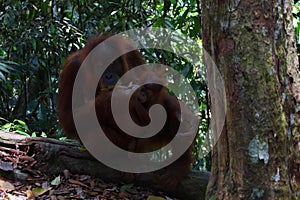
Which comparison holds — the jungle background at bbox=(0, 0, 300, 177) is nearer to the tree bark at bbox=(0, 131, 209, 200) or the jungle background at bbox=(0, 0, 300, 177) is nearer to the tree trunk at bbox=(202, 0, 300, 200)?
the tree bark at bbox=(0, 131, 209, 200)

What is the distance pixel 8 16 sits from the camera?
433cm

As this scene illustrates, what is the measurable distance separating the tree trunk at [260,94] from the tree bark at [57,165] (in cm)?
112

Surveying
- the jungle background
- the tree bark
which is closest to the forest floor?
the tree bark

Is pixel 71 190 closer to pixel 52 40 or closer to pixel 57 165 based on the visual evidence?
pixel 57 165

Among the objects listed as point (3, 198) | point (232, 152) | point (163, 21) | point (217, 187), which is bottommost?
point (3, 198)

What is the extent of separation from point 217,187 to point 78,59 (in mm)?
1555

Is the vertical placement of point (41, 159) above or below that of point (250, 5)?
below

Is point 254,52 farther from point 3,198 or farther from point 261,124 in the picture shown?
point 3,198

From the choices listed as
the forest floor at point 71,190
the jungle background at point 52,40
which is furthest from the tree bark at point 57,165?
the jungle background at point 52,40

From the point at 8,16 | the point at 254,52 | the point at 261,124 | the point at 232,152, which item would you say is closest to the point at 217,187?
the point at 232,152

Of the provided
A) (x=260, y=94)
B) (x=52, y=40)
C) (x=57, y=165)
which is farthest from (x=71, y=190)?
(x=52, y=40)

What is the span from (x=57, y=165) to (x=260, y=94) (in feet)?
5.46

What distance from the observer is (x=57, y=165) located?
2924mm

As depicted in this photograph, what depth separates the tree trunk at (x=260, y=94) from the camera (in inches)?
64.1
